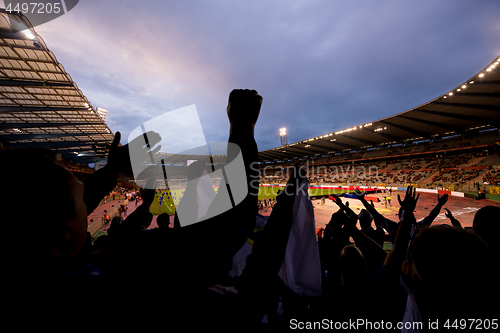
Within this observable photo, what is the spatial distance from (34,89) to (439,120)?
43371 millimetres

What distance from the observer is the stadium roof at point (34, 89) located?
727 centimetres

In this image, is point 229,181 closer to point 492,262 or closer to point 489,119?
point 492,262

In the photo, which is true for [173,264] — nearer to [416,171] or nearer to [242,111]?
[242,111]

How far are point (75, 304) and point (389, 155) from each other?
48250 millimetres

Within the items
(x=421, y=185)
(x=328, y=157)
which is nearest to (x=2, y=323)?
(x=421, y=185)

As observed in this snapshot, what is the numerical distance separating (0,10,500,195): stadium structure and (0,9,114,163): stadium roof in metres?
0.04

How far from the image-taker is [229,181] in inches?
36.8

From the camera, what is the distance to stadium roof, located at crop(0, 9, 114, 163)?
7.27 meters

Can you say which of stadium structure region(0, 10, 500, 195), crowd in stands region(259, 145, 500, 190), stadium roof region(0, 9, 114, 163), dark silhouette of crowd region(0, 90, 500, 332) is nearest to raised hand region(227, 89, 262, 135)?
dark silhouette of crowd region(0, 90, 500, 332)

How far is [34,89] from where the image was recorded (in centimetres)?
1147

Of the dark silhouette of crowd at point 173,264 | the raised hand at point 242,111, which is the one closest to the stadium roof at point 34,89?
the dark silhouette of crowd at point 173,264

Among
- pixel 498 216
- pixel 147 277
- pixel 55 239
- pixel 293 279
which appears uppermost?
pixel 55 239

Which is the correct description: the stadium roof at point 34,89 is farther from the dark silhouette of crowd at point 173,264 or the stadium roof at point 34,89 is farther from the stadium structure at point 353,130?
the dark silhouette of crowd at point 173,264

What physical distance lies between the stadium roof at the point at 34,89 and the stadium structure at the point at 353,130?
0.04 meters
